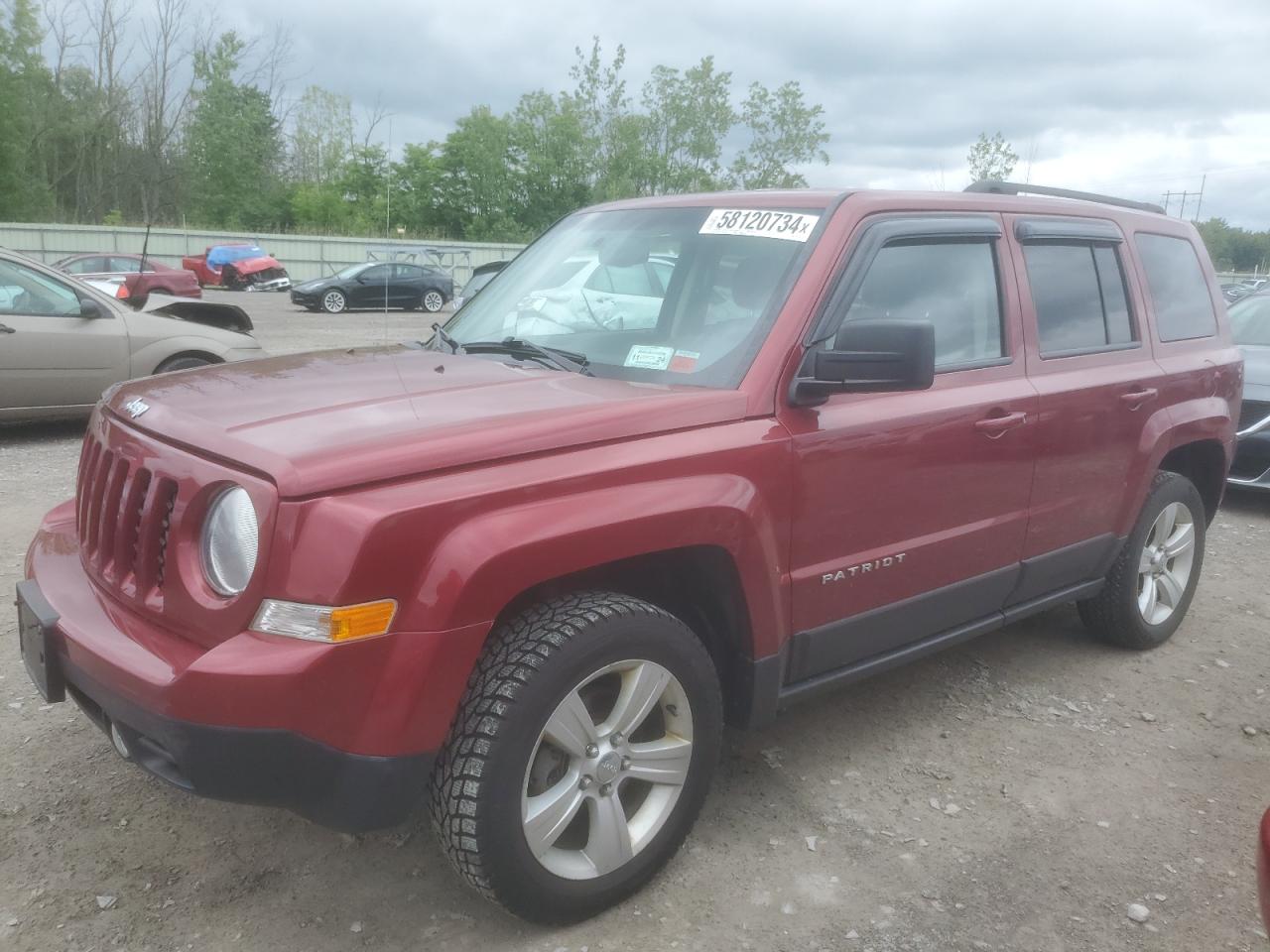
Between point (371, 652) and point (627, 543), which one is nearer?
point (371, 652)

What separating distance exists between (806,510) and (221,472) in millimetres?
1482

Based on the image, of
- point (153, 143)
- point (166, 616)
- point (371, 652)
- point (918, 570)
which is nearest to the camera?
point (371, 652)

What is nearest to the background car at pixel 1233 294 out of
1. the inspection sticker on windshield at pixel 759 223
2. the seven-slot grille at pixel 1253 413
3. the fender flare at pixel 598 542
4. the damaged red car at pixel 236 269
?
the seven-slot grille at pixel 1253 413

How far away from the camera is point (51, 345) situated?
7668mm

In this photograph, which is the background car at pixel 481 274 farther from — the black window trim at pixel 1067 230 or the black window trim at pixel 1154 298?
the black window trim at pixel 1154 298

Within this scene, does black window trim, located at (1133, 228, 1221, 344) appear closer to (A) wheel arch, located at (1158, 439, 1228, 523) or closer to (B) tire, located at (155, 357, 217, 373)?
(A) wheel arch, located at (1158, 439, 1228, 523)

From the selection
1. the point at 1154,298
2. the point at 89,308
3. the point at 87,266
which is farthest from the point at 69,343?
the point at 87,266

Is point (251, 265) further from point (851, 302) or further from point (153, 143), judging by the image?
point (851, 302)

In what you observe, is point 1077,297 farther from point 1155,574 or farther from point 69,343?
point 69,343

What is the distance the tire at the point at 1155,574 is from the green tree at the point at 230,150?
53086 millimetres

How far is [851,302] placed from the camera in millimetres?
3010

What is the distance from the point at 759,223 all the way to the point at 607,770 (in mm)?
1672

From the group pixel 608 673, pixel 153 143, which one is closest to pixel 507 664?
pixel 608 673

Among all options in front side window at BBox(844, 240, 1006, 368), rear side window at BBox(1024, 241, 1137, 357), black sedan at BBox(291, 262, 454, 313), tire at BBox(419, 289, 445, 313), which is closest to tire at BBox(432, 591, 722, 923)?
front side window at BBox(844, 240, 1006, 368)
